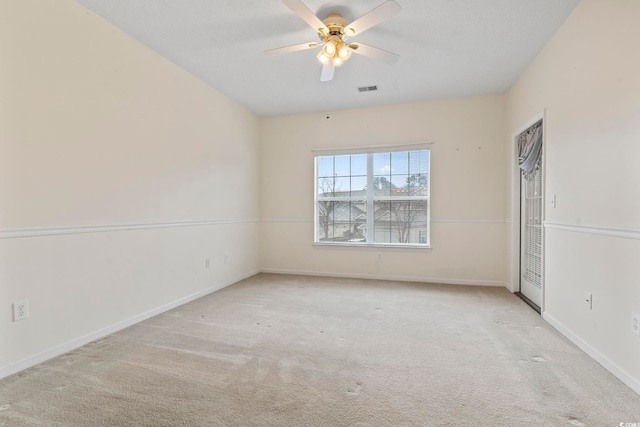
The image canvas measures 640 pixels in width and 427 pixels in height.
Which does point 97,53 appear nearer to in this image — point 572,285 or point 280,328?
point 280,328

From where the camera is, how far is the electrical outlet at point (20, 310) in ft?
6.70

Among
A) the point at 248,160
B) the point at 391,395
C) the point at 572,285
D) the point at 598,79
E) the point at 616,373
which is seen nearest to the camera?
the point at 391,395

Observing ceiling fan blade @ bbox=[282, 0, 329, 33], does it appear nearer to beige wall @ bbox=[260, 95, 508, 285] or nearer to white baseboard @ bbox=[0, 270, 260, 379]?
beige wall @ bbox=[260, 95, 508, 285]

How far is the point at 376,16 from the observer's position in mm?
2148

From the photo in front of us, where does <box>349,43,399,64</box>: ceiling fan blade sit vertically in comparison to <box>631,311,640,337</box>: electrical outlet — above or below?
above

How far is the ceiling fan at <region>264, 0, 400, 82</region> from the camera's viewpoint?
2094mm

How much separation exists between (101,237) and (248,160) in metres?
2.63

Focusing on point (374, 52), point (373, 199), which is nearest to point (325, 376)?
point (374, 52)

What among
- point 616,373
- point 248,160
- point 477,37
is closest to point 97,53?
point 248,160

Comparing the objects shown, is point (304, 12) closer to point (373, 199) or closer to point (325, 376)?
point (325, 376)

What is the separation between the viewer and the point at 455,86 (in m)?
3.96

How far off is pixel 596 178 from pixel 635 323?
965mm

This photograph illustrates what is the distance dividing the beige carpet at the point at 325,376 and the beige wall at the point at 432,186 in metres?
1.34

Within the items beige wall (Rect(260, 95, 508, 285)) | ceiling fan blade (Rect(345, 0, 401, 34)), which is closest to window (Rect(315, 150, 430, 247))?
beige wall (Rect(260, 95, 508, 285))
